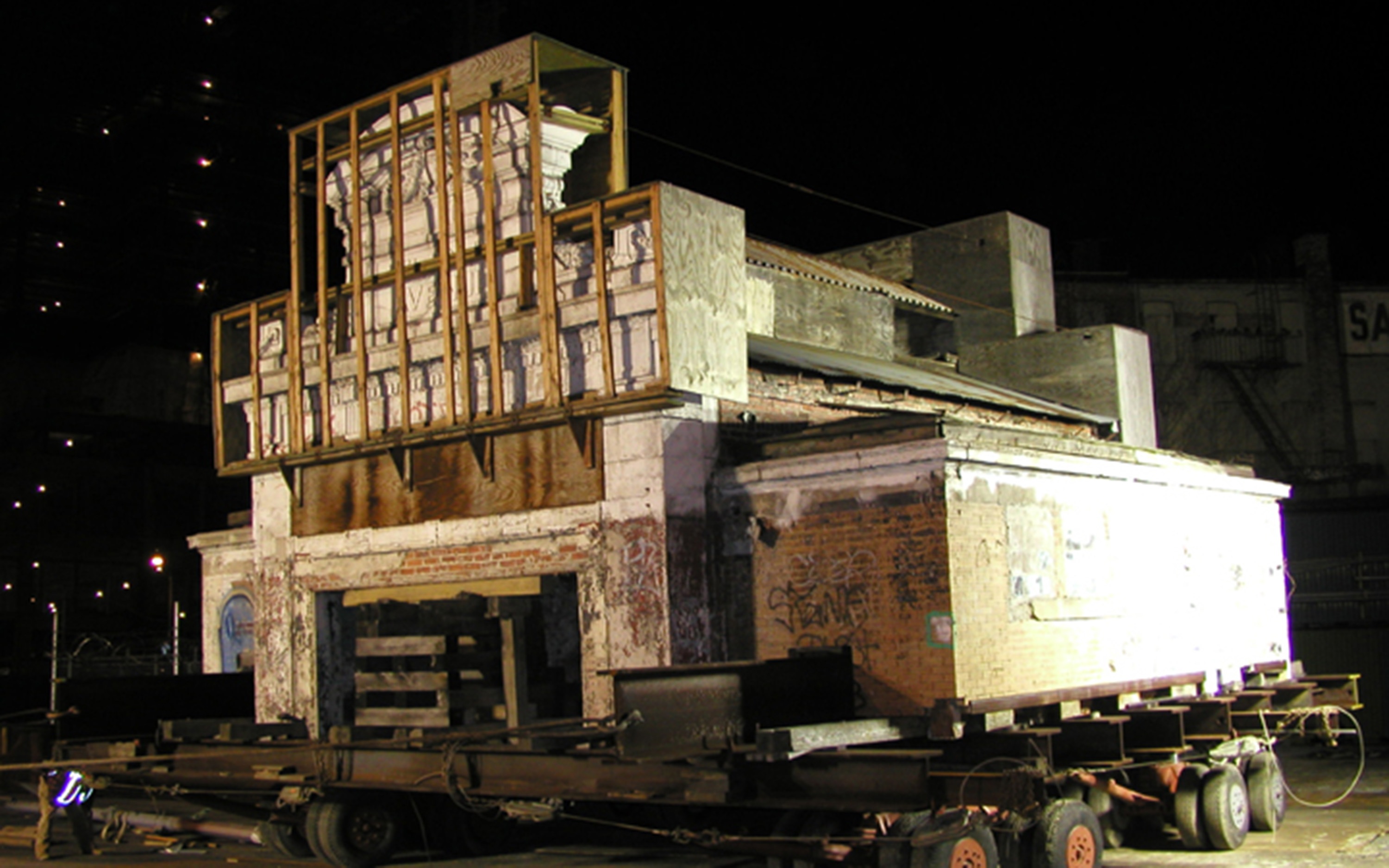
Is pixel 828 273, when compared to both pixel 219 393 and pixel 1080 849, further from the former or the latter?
pixel 1080 849

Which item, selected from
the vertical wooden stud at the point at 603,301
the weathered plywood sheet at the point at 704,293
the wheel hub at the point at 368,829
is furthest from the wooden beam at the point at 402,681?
the weathered plywood sheet at the point at 704,293

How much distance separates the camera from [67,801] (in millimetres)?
12977

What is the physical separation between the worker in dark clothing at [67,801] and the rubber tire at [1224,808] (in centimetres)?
1138

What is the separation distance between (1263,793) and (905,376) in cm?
669

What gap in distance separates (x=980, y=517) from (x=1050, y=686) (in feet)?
5.92

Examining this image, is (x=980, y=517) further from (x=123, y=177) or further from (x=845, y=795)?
(x=123, y=177)

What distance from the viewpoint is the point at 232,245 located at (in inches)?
1753

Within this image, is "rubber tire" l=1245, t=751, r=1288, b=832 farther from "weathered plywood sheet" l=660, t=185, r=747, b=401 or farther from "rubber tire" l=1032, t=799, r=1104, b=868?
"weathered plywood sheet" l=660, t=185, r=747, b=401

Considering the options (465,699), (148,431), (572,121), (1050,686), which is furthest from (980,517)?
(148,431)

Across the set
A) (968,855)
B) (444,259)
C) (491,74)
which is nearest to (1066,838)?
(968,855)

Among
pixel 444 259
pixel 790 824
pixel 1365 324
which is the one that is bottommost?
pixel 790 824

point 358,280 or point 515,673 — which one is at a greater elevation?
point 358,280

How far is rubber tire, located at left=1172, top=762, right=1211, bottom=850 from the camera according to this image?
1245cm

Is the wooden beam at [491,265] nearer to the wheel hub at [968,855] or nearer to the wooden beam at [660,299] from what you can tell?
the wooden beam at [660,299]
